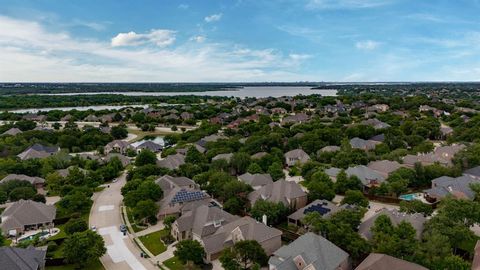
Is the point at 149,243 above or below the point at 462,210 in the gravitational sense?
below

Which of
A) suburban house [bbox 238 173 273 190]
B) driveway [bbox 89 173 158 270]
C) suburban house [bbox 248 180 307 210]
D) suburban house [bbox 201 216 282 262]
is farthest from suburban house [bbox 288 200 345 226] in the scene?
driveway [bbox 89 173 158 270]

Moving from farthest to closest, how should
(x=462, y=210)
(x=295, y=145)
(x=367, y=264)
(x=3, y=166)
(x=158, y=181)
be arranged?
(x=295, y=145)
(x=3, y=166)
(x=158, y=181)
(x=462, y=210)
(x=367, y=264)

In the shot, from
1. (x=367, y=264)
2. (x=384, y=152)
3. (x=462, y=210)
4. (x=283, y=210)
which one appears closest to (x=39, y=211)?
(x=283, y=210)

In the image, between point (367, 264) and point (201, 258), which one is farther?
point (201, 258)

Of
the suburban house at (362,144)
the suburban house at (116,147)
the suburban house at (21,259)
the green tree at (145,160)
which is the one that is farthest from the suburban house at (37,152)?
the suburban house at (362,144)

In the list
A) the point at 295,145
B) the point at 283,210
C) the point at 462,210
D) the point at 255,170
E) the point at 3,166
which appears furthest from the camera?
the point at 295,145

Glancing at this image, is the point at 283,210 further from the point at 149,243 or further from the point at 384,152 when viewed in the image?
the point at 384,152

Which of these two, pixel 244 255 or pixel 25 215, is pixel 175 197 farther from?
pixel 25 215
